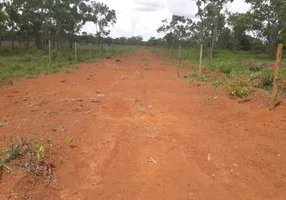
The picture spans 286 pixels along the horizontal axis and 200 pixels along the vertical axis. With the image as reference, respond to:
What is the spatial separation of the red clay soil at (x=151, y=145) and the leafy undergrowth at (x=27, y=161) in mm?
108

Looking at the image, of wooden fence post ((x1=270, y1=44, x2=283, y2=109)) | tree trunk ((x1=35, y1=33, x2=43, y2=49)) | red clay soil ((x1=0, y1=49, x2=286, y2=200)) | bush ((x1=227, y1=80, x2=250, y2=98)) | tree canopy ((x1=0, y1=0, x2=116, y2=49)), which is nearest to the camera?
red clay soil ((x1=0, y1=49, x2=286, y2=200))

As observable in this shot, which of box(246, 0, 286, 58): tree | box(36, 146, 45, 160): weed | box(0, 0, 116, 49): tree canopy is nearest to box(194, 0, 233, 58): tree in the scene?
box(246, 0, 286, 58): tree

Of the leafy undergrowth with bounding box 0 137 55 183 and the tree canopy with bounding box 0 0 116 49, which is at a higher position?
the tree canopy with bounding box 0 0 116 49

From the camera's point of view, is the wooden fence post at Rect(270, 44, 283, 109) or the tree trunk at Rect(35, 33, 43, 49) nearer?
the wooden fence post at Rect(270, 44, 283, 109)

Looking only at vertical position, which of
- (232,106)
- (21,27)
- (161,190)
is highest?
(21,27)

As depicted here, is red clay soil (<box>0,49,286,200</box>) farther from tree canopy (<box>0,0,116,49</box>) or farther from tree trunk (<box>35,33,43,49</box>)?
tree trunk (<box>35,33,43,49</box>)

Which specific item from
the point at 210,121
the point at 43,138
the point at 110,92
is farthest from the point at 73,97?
the point at 210,121

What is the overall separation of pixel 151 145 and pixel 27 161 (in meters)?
1.93

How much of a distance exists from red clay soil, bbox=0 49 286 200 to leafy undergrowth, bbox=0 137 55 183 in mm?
108

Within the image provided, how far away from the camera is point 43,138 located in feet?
14.5

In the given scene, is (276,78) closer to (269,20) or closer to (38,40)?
(269,20)

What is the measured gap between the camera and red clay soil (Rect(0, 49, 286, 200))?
3246mm

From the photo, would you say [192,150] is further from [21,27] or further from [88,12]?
[21,27]

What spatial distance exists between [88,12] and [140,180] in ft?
114
